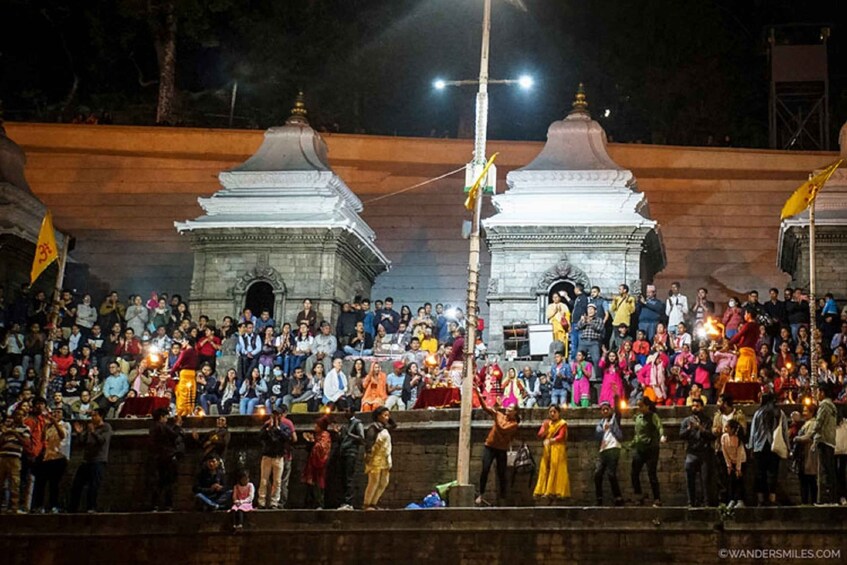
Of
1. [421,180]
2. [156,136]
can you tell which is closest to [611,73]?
[421,180]

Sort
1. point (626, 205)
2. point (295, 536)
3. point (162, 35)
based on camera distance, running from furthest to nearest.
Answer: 1. point (162, 35)
2. point (626, 205)
3. point (295, 536)

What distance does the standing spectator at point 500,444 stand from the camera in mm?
22734

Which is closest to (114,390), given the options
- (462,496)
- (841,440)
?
(462,496)

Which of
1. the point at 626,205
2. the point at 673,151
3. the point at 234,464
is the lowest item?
the point at 234,464

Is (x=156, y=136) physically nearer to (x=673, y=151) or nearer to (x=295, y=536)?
(x=673, y=151)

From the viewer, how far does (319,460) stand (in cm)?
2298

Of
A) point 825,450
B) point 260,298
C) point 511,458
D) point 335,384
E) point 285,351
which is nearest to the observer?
point 825,450

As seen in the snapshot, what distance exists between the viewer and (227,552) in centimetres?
2170

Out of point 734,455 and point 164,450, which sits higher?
point 734,455

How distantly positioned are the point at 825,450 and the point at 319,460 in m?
7.36

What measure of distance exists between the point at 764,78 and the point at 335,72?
1539 centimetres

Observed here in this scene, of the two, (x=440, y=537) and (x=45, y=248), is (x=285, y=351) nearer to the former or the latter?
(x=45, y=248)

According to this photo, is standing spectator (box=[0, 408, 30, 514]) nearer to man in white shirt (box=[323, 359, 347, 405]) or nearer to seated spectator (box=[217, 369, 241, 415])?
seated spectator (box=[217, 369, 241, 415])

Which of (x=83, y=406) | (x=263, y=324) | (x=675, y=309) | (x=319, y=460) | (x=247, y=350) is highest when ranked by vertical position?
(x=675, y=309)
